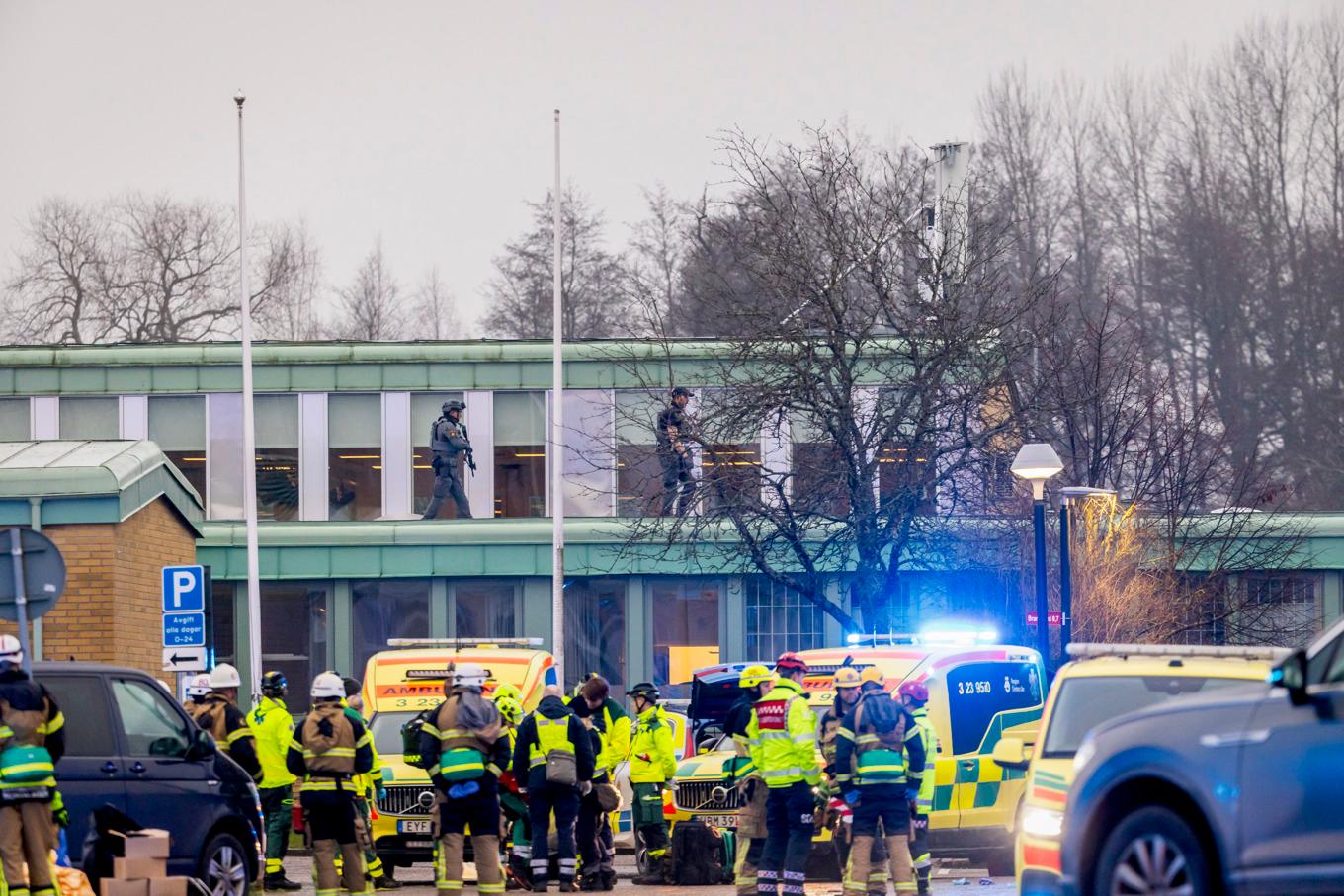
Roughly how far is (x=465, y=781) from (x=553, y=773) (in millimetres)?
2272

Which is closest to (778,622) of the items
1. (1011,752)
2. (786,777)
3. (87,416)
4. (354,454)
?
(354,454)

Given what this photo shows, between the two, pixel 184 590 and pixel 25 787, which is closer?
pixel 25 787

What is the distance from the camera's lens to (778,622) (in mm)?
35281

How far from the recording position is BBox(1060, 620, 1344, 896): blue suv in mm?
7527

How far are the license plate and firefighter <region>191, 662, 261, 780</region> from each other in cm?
415

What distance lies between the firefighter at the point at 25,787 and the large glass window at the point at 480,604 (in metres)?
22.2

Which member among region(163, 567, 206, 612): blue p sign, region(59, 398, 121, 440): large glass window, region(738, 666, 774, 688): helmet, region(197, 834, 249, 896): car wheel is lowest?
region(197, 834, 249, 896): car wheel

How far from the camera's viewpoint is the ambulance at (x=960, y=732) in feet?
59.9

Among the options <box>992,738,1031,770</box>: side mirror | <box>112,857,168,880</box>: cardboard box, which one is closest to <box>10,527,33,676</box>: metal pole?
<box>112,857,168,880</box>: cardboard box

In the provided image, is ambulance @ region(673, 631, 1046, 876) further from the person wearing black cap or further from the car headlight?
the person wearing black cap

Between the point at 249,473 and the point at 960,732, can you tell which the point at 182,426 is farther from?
the point at 960,732

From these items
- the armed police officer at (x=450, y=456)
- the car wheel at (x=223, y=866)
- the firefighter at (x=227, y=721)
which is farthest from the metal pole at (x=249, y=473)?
the car wheel at (x=223, y=866)

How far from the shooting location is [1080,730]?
1153cm

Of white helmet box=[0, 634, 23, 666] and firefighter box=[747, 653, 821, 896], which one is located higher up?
white helmet box=[0, 634, 23, 666]
